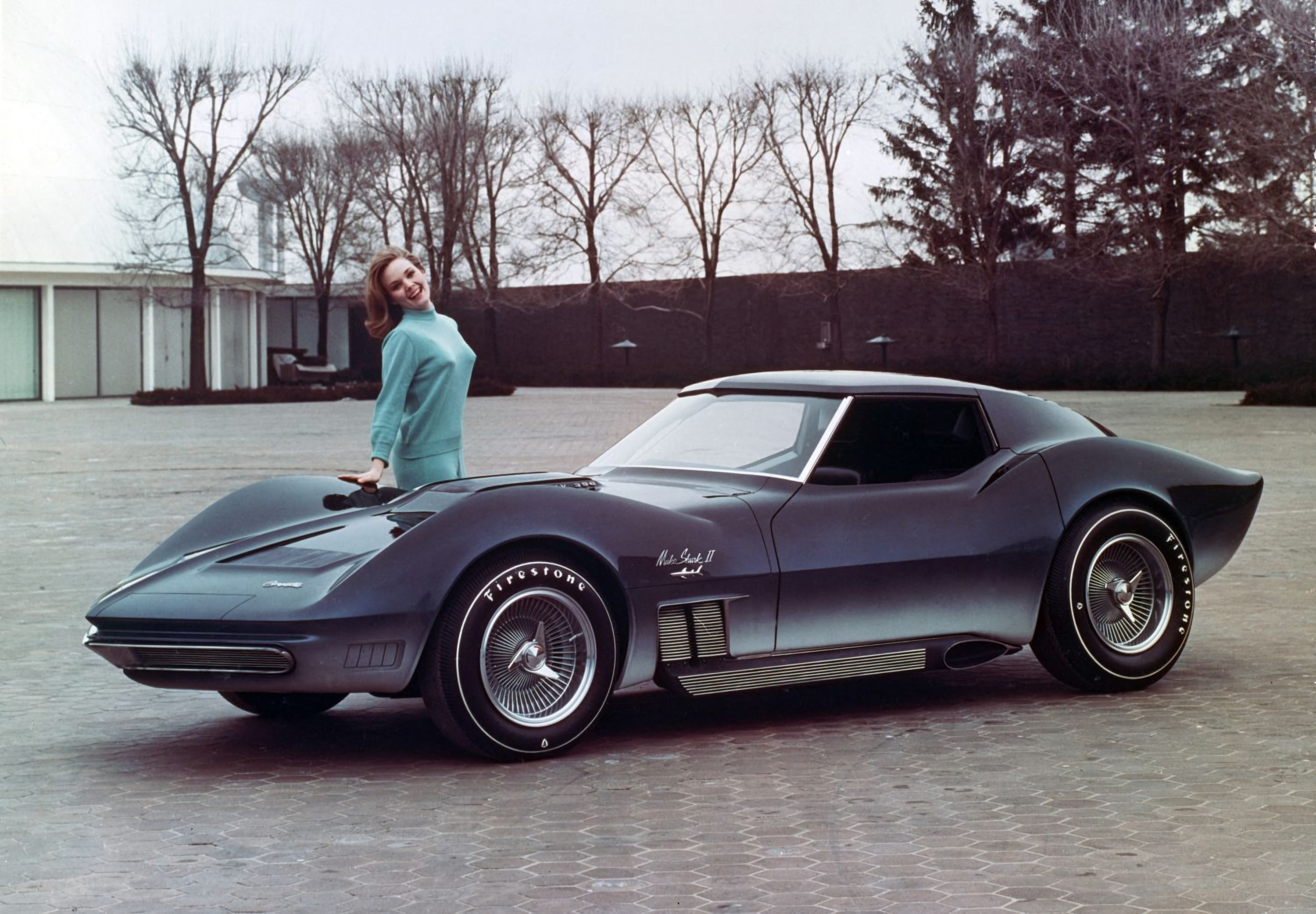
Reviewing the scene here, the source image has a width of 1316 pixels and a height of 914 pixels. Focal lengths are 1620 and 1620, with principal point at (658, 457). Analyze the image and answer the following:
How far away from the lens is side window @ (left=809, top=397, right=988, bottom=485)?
6238 mm

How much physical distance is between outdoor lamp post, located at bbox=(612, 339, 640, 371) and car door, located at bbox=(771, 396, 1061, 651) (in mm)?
53047

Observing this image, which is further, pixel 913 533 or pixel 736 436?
pixel 736 436

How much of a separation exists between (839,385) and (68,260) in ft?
160

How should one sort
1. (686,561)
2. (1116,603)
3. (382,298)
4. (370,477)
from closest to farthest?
(686,561), (370,477), (382,298), (1116,603)

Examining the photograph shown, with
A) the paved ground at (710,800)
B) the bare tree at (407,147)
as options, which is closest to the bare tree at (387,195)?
the bare tree at (407,147)

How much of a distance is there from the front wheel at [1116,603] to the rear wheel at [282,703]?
2789 mm

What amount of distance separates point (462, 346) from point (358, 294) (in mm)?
58242

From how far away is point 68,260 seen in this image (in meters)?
50.7

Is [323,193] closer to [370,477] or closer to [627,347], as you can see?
[627,347]

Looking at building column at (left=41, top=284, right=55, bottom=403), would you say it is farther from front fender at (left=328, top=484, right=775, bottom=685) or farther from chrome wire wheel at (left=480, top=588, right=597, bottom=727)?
chrome wire wheel at (left=480, top=588, right=597, bottom=727)

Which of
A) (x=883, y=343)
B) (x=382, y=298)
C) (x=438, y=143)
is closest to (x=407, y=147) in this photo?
(x=438, y=143)

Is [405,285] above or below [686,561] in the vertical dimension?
above

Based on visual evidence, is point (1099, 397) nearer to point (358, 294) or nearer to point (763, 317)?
point (763, 317)

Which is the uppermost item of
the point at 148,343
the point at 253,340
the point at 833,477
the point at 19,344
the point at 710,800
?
the point at 253,340
